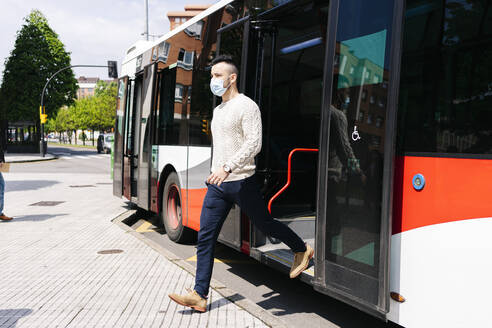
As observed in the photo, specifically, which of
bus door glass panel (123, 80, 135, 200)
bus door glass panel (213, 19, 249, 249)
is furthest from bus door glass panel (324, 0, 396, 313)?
bus door glass panel (123, 80, 135, 200)

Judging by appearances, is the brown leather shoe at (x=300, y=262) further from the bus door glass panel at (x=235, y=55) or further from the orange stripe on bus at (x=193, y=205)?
the orange stripe on bus at (x=193, y=205)

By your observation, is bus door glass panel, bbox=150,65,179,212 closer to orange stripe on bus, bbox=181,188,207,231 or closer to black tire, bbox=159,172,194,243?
black tire, bbox=159,172,194,243

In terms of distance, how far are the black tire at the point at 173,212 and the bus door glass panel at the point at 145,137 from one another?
2.75 feet

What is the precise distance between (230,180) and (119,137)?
6434 mm

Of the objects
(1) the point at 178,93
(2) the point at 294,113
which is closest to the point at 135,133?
(1) the point at 178,93

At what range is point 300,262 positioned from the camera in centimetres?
414

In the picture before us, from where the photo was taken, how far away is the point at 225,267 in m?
6.03

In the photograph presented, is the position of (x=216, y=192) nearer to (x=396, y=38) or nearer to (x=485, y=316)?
(x=396, y=38)

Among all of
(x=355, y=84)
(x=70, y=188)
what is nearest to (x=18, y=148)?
(x=70, y=188)

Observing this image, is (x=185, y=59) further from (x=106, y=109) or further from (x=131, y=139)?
(x=106, y=109)

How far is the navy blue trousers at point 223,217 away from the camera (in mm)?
4020

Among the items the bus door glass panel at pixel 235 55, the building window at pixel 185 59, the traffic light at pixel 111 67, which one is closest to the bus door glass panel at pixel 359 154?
the bus door glass panel at pixel 235 55

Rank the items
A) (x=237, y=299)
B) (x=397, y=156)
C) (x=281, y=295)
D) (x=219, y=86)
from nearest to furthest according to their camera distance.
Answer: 1. (x=397, y=156)
2. (x=219, y=86)
3. (x=237, y=299)
4. (x=281, y=295)

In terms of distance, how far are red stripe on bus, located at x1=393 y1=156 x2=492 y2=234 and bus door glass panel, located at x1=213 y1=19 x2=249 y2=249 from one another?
218 cm
